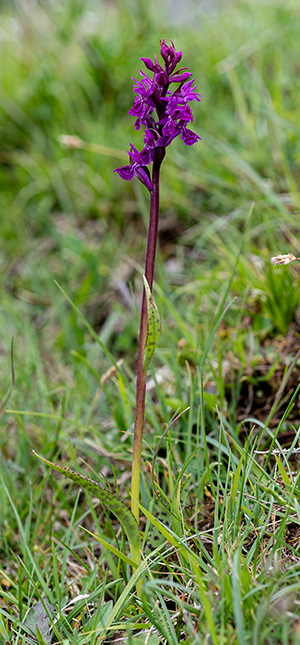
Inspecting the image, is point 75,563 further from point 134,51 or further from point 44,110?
point 134,51

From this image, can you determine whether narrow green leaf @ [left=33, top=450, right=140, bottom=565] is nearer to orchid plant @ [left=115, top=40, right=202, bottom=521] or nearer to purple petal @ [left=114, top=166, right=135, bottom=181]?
orchid plant @ [left=115, top=40, right=202, bottom=521]

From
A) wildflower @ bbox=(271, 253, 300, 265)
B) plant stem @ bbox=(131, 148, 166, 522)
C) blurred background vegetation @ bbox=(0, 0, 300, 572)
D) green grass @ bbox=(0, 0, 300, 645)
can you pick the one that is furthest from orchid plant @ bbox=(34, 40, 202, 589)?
blurred background vegetation @ bbox=(0, 0, 300, 572)

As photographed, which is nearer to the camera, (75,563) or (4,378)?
(75,563)

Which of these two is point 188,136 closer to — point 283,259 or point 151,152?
point 151,152

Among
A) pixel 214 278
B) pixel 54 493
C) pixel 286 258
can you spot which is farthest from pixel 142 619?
pixel 214 278

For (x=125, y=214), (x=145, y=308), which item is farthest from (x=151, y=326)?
(x=125, y=214)

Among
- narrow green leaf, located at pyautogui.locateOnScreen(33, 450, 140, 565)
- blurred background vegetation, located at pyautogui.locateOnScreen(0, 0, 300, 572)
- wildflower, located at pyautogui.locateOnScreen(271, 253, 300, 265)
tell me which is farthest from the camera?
blurred background vegetation, located at pyautogui.locateOnScreen(0, 0, 300, 572)

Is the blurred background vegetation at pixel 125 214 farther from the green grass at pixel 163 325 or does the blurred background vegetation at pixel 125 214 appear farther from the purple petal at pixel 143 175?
the purple petal at pixel 143 175
